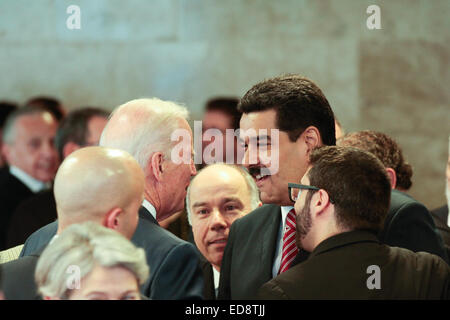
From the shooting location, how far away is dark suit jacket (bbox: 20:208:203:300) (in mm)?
2406

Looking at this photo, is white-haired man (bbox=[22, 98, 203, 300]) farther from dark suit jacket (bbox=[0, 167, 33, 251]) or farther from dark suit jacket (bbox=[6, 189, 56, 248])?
dark suit jacket (bbox=[0, 167, 33, 251])

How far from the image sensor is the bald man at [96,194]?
2.17 meters

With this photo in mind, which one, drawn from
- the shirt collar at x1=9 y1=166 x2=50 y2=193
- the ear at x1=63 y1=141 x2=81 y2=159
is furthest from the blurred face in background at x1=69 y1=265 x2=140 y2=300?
the shirt collar at x1=9 y1=166 x2=50 y2=193

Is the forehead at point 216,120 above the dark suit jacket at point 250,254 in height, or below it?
above

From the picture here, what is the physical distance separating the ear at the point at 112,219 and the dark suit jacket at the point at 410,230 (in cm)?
115

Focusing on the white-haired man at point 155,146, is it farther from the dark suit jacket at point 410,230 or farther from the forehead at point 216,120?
the forehead at point 216,120

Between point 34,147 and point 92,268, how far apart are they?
3.93 metres

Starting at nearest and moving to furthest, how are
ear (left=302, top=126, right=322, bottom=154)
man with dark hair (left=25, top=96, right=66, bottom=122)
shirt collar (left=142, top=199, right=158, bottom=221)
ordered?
shirt collar (left=142, top=199, right=158, bottom=221) → ear (left=302, top=126, right=322, bottom=154) → man with dark hair (left=25, top=96, right=66, bottom=122)

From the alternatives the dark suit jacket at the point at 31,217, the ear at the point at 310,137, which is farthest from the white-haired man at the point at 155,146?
the dark suit jacket at the point at 31,217

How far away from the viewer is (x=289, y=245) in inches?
118

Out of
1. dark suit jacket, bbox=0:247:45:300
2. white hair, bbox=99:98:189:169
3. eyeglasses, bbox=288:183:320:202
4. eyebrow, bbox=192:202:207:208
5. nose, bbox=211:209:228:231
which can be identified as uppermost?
white hair, bbox=99:98:189:169

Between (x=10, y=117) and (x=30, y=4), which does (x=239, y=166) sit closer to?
(x=10, y=117)

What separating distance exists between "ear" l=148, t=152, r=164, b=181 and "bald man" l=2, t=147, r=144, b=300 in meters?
0.55

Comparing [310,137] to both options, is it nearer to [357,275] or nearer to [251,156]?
[251,156]
